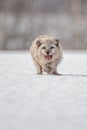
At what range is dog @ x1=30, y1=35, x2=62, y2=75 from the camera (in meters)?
7.88

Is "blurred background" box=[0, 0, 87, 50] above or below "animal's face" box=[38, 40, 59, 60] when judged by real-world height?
below

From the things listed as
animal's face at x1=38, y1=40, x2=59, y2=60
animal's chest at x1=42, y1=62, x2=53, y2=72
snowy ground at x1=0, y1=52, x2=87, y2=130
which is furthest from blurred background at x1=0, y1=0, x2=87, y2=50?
snowy ground at x1=0, y1=52, x2=87, y2=130

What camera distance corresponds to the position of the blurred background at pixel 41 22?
26.0 meters

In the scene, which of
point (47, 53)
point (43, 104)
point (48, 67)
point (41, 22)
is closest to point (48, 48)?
point (47, 53)

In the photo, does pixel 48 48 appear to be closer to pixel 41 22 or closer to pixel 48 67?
pixel 48 67

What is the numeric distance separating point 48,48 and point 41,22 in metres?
19.2

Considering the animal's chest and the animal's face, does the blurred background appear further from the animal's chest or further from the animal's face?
the animal's face

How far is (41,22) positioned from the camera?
88.7ft

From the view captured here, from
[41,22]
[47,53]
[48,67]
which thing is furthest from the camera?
[41,22]

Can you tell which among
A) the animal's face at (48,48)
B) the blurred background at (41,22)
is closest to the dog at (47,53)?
the animal's face at (48,48)

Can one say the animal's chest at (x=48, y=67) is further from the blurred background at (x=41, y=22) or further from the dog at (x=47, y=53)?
the blurred background at (x=41, y=22)

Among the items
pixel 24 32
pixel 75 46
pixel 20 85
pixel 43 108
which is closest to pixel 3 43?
pixel 24 32

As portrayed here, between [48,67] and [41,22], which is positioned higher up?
[48,67]

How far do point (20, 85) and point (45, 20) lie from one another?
20.7 m
